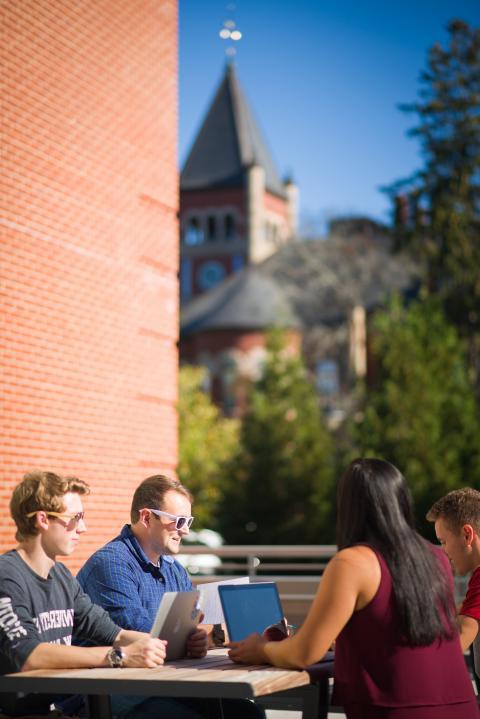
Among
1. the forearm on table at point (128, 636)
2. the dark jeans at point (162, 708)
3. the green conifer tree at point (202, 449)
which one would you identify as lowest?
the dark jeans at point (162, 708)

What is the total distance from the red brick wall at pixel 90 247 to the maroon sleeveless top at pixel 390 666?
5268 mm

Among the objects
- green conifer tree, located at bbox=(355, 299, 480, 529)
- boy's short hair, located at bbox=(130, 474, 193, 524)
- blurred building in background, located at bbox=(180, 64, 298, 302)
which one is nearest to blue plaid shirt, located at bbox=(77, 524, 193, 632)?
boy's short hair, located at bbox=(130, 474, 193, 524)

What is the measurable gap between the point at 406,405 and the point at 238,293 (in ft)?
99.9

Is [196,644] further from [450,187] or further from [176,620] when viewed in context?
[450,187]

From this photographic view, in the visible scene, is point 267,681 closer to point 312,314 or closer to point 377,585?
point 377,585

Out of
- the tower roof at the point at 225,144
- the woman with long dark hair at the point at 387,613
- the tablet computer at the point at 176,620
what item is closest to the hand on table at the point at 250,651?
the tablet computer at the point at 176,620

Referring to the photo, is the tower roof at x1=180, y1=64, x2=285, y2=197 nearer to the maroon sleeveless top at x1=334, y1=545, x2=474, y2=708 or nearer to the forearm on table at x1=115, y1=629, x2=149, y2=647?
the forearm on table at x1=115, y1=629, x2=149, y2=647

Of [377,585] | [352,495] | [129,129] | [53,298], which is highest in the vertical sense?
[129,129]

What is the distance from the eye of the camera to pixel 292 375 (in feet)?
125

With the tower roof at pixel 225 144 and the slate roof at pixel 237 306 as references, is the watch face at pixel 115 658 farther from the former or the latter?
the tower roof at pixel 225 144

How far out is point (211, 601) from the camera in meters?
4.25

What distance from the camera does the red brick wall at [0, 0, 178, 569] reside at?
8.39 metres

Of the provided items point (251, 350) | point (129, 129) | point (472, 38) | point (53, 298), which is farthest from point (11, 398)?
point (251, 350)

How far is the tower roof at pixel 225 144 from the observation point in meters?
83.7
